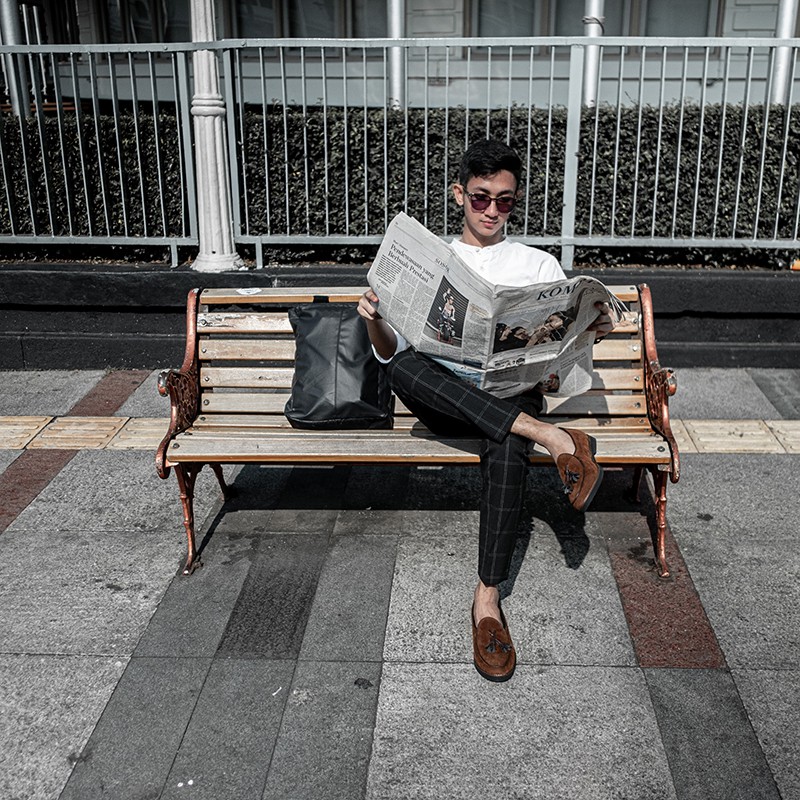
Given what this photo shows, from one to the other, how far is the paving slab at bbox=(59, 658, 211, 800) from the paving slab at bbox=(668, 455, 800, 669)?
1.83 m

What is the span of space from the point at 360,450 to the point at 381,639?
2.48ft

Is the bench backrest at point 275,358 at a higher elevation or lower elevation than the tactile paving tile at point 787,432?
higher

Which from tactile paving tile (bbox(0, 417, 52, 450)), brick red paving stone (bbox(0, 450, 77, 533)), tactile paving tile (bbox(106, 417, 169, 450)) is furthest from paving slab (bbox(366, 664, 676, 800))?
tactile paving tile (bbox(0, 417, 52, 450))

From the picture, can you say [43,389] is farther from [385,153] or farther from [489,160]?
[489,160]

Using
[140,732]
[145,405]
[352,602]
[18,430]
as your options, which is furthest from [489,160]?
[18,430]

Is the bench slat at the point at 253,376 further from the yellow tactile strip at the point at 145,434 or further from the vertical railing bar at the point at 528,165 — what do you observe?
the vertical railing bar at the point at 528,165

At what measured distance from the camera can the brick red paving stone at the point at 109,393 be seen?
571cm

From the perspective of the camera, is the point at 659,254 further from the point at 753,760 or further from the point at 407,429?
the point at 753,760

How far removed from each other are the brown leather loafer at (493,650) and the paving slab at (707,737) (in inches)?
18.2

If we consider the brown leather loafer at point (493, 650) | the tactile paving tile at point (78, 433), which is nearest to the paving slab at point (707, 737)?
the brown leather loafer at point (493, 650)

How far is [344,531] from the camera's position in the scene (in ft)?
13.6

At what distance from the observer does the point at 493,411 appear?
3.44 m

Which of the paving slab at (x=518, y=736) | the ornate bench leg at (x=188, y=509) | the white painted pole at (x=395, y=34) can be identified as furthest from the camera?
the white painted pole at (x=395, y=34)

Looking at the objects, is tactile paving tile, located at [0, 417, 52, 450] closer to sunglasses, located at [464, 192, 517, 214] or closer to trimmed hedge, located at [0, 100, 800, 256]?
trimmed hedge, located at [0, 100, 800, 256]
